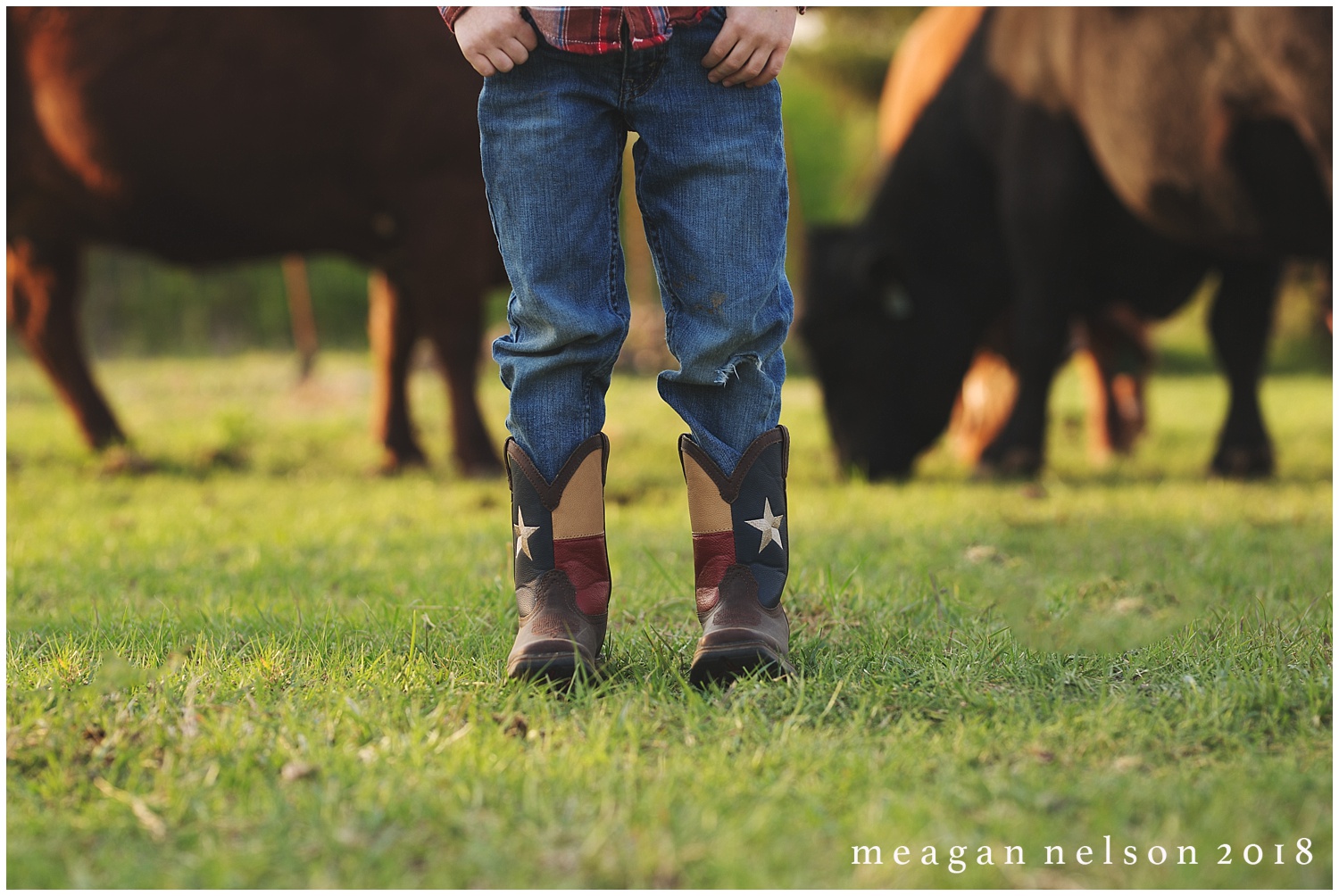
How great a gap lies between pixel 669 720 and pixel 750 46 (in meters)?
1.05

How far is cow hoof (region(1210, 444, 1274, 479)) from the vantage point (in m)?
5.19

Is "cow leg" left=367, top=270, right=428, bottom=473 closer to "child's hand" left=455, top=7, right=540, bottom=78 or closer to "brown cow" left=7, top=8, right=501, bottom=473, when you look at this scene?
"brown cow" left=7, top=8, right=501, bottom=473

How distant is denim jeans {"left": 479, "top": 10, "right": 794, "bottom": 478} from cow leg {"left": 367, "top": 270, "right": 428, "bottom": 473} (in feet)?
12.3

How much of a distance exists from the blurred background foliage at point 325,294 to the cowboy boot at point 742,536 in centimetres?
1054

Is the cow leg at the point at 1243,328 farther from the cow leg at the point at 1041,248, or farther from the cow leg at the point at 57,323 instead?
the cow leg at the point at 57,323

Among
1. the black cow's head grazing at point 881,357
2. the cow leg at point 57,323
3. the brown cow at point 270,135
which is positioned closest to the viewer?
the brown cow at point 270,135

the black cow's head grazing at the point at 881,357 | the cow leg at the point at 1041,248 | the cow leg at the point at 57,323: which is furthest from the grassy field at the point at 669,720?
the cow leg at the point at 57,323

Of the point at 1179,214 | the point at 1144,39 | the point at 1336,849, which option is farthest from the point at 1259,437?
the point at 1336,849

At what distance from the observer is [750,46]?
1.85m

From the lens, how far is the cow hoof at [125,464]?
515 centimetres

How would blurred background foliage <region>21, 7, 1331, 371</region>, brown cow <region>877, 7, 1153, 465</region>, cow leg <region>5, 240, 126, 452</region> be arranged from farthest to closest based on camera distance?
1. blurred background foliage <region>21, 7, 1331, 371</region>
2. brown cow <region>877, 7, 1153, 465</region>
3. cow leg <region>5, 240, 126, 452</region>

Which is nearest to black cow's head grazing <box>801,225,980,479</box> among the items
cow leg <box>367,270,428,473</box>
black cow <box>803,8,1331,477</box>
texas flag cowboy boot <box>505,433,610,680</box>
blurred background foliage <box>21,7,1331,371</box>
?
black cow <box>803,8,1331,477</box>

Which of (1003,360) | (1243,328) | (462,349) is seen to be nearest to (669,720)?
(462,349)

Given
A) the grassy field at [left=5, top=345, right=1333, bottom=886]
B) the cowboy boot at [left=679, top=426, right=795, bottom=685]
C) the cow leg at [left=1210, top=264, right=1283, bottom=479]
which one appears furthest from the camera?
the cow leg at [left=1210, top=264, right=1283, bottom=479]
